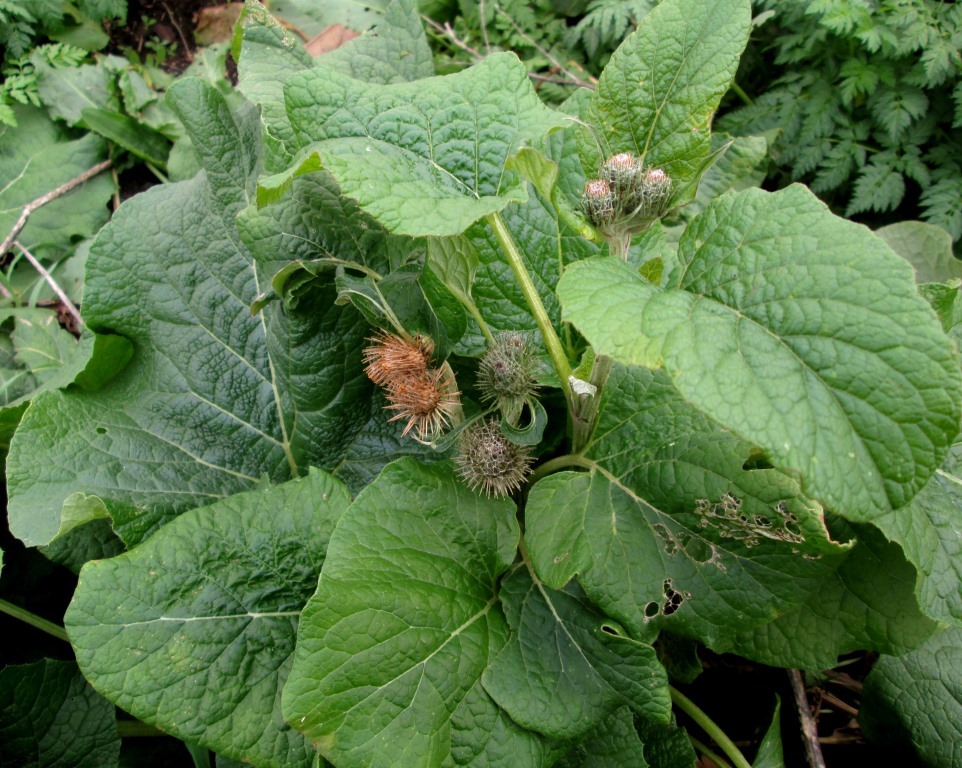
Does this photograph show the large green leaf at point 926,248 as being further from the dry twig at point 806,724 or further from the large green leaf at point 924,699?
the dry twig at point 806,724

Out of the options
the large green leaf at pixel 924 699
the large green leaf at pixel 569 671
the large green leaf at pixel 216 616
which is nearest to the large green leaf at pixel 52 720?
the large green leaf at pixel 216 616

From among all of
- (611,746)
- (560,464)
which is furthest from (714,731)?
(560,464)

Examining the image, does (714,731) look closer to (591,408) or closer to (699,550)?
(699,550)

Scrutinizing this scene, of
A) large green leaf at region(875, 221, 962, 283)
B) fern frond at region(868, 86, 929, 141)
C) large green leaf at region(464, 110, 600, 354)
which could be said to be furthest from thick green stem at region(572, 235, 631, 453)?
fern frond at region(868, 86, 929, 141)

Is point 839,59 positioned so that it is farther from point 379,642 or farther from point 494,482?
point 379,642

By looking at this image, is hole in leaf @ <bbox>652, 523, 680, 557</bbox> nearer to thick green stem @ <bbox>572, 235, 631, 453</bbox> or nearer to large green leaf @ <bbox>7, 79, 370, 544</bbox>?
thick green stem @ <bbox>572, 235, 631, 453</bbox>
